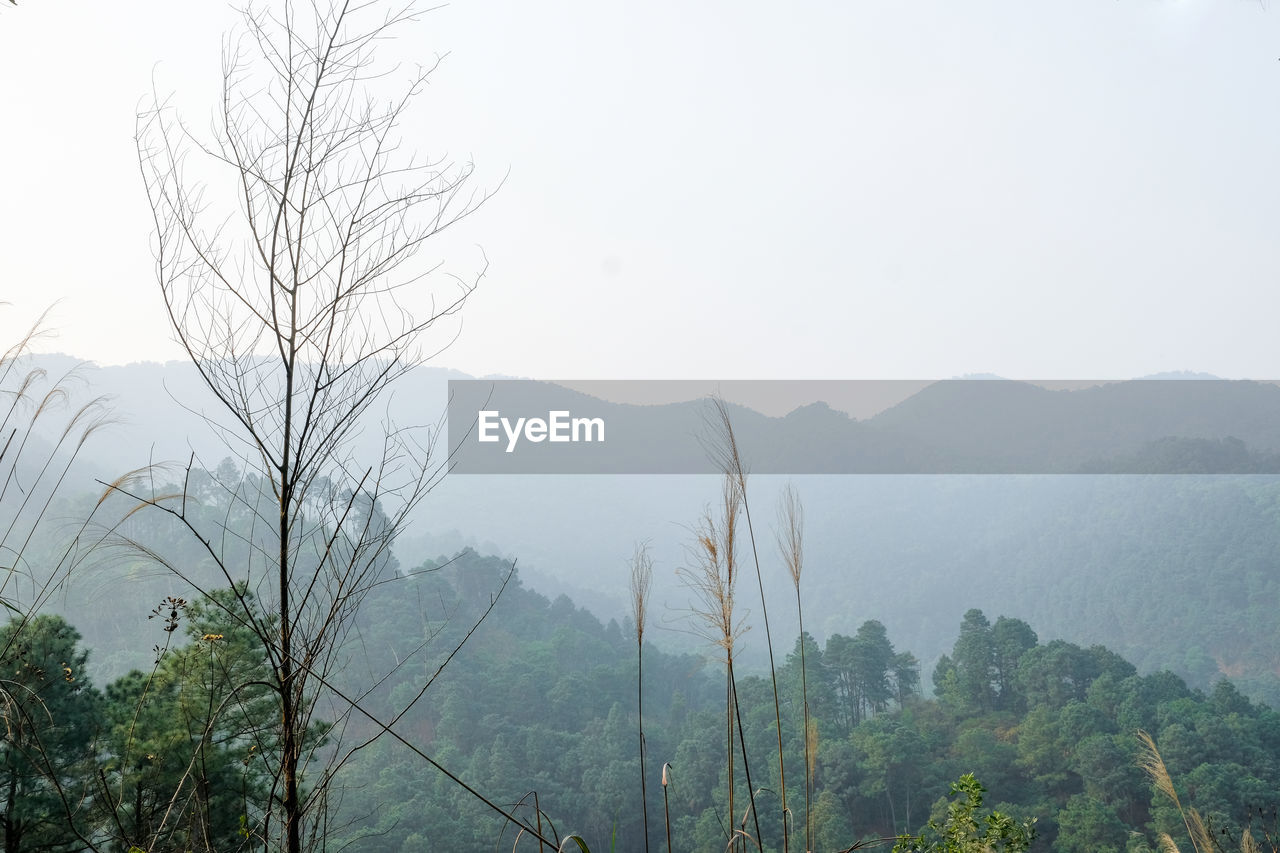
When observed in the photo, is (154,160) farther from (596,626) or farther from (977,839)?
(596,626)

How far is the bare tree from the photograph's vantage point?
4.00ft

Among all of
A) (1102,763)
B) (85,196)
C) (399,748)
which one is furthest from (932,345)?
(85,196)

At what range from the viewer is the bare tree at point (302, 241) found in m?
1.22

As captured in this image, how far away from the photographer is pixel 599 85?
31.9m

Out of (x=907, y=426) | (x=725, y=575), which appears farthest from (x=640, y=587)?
(x=907, y=426)

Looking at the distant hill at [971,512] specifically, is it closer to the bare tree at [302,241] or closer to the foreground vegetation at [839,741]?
the foreground vegetation at [839,741]

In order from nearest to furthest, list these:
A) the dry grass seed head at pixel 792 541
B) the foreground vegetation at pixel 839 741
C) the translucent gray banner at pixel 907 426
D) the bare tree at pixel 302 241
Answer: the bare tree at pixel 302 241 → the dry grass seed head at pixel 792 541 → the foreground vegetation at pixel 839 741 → the translucent gray banner at pixel 907 426

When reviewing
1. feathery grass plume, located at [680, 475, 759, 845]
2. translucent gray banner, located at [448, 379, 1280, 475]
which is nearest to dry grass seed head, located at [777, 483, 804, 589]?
feathery grass plume, located at [680, 475, 759, 845]

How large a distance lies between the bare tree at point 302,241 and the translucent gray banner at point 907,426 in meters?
36.0

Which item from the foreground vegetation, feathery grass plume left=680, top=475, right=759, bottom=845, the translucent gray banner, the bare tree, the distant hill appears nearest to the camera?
the bare tree

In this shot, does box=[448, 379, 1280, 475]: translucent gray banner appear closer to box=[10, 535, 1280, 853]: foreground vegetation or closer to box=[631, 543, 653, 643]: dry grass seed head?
box=[10, 535, 1280, 853]: foreground vegetation

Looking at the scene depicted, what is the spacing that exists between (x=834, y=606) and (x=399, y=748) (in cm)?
2603

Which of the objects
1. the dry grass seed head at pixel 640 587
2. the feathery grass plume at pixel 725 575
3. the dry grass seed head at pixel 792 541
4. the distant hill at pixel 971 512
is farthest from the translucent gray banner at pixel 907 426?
the feathery grass plume at pixel 725 575

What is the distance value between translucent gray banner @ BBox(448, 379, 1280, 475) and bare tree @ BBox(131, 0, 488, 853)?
36.0 metres
